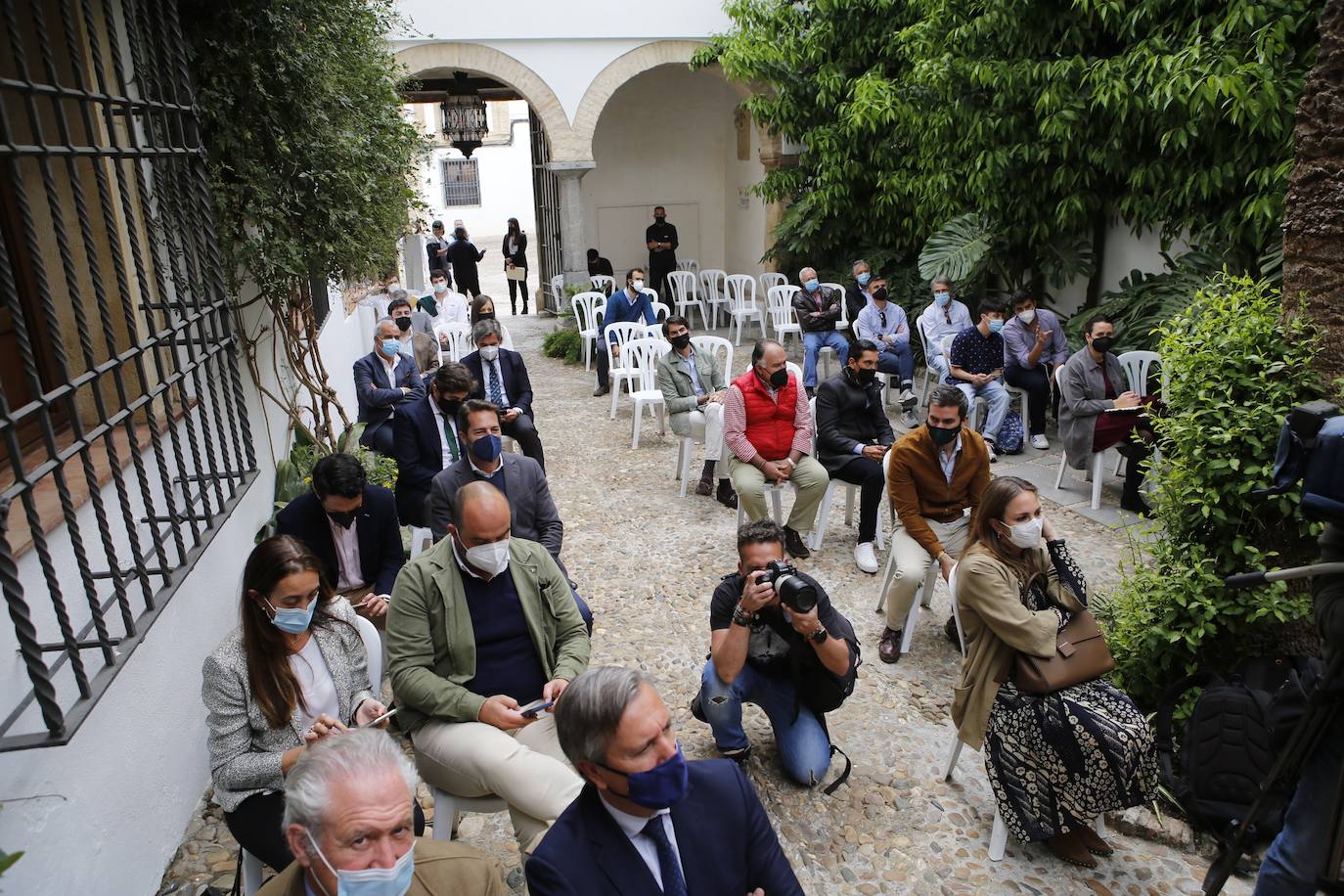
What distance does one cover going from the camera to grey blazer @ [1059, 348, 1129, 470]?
645 centimetres

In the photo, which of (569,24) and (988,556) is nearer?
(988,556)

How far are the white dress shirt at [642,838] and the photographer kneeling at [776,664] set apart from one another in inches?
48.7

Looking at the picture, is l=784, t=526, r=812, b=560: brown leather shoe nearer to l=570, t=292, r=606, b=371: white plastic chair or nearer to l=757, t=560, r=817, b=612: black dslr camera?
l=757, t=560, r=817, b=612: black dslr camera

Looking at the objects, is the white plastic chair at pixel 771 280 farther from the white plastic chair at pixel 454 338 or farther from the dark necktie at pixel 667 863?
the dark necktie at pixel 667 863

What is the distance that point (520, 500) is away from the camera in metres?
4.32

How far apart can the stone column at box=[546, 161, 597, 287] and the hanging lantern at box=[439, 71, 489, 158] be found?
4.53 ft

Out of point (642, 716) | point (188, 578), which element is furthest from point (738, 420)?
point (642, 716)

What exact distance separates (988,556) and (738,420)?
2697 mm

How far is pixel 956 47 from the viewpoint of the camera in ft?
30.5

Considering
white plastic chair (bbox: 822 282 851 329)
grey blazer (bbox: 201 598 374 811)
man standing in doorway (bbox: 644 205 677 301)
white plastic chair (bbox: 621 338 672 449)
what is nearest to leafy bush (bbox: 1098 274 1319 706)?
grey blazer (bbox: 201 598 374 811)

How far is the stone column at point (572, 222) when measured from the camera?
45.9 ft

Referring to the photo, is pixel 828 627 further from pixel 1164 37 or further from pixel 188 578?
pixel 1164 37

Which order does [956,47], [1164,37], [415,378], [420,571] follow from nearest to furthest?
[420,571] < [415,378] < [1164,37] < [956,47]

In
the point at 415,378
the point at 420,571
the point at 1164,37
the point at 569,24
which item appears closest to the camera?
the point at 420,571
